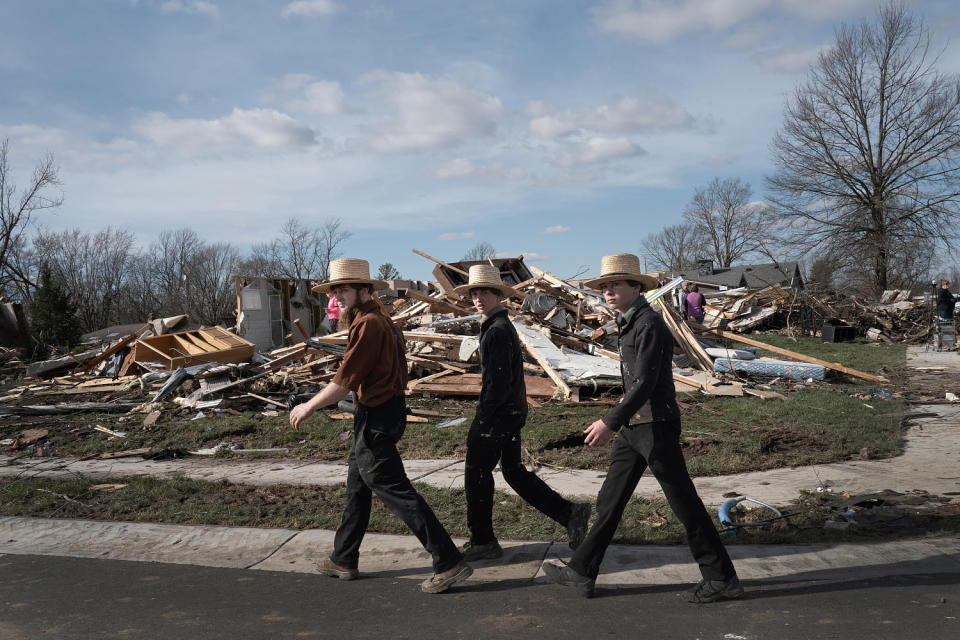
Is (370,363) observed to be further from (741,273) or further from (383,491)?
(741,273)

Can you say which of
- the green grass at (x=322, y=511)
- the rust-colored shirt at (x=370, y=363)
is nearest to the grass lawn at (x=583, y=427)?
the green grass at (x=322, y=511)

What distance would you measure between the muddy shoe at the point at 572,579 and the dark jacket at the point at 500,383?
35.9 inches

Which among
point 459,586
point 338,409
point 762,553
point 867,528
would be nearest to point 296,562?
point 459,586

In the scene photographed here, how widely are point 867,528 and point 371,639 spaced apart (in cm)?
344

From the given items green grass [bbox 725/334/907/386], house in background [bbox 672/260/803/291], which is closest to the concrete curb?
green grass [bbox 725/334/907/386]

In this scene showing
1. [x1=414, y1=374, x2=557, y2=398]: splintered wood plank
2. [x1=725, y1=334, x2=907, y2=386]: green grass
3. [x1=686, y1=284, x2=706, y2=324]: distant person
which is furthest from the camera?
[x1=686, y1=284, x2=706, y2=324]: distant person

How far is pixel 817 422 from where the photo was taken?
27.8ft

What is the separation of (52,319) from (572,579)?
28799 millimetres

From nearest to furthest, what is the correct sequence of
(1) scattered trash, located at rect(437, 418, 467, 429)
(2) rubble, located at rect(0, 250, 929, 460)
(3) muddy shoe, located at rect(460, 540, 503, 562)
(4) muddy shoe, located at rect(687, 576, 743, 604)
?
(4) muddy shoe, located at rect(687, 576, 743, 604), (3) muddy shoe, located at rect(460, 540, 503, 562), (1) scattered trash, located at rect(437, 418, 467, 429), (2) rubble, located at rect(0, 250, 929, 460)

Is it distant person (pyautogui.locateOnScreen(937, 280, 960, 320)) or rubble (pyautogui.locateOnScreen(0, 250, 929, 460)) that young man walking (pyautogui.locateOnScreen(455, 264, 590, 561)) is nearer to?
rubble (pyautogui.locateOnScreen(0, 250, 929, 460))

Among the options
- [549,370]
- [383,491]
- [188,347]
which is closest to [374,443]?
[383,491]

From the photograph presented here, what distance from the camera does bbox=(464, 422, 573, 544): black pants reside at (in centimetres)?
437

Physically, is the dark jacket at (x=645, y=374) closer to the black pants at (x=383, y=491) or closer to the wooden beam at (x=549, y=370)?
the black pants at (x=383, y=491)

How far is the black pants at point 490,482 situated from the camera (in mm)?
4371
